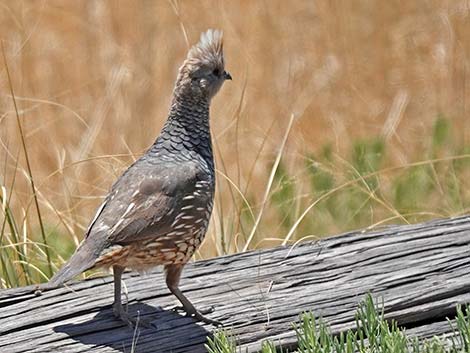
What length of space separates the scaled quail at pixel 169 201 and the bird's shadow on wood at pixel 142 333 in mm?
43

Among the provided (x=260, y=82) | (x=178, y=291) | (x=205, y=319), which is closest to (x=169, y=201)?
(x=178, y=291)

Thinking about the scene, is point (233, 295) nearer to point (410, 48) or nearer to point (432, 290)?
point (432, 290)

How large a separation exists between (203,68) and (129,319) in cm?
107

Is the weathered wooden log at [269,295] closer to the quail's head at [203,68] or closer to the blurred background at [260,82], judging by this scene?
the quail's head at [203,68]

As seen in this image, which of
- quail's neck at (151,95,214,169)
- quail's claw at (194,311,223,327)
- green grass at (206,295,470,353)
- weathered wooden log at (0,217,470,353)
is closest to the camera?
green grass at (206,295,470,353)

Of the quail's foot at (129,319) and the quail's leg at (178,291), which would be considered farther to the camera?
the quail's leg at (178,291)

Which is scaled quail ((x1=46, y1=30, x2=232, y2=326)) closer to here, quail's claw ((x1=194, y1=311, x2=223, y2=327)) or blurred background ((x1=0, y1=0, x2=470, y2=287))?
quail's claw ((x1=194, y1=311, x2=223, y2=327))

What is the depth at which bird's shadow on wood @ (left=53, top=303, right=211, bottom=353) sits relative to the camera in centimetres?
414

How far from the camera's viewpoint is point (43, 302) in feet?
14.2

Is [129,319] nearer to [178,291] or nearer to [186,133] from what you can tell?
[178,291]

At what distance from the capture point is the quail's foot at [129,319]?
4215 mm

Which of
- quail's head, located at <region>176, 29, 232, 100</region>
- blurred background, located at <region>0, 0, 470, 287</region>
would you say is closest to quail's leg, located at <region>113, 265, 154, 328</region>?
quail's head, located at <region>176, 29, 232, 100</region>

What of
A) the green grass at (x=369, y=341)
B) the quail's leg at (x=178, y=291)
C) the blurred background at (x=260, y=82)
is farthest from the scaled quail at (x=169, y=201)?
the blurred background at (x=260, y=82)

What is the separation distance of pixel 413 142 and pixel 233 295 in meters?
3.91
